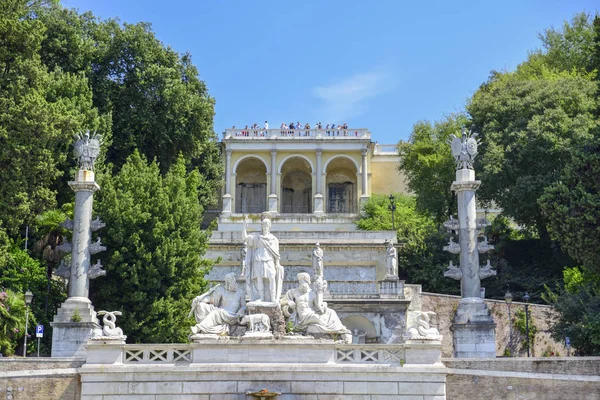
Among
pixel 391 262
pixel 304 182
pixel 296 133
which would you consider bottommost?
pixel 391 262

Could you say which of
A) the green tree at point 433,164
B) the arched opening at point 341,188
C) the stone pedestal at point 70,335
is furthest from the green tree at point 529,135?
the stone pedestal at point 70,335

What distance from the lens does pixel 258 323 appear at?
21.9 m

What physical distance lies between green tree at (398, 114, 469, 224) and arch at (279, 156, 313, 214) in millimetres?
11020

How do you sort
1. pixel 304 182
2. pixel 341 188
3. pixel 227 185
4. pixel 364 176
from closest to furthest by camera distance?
pixel 364 176
pixel 227 185
pixel 341 188
pixel 304 182

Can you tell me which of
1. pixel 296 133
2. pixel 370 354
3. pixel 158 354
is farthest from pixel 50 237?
pixel 296 133

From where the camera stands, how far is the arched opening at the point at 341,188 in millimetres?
57969

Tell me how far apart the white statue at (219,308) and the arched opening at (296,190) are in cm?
3581

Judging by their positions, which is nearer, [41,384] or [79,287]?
[41,384]

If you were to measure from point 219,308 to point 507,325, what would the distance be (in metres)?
15.4

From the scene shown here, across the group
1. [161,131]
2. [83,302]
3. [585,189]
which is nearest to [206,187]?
[161,131]

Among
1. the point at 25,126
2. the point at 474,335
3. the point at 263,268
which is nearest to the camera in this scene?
the point at 263,268

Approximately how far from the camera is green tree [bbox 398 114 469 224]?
44750mm

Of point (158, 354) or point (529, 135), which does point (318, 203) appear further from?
point (158, 354)

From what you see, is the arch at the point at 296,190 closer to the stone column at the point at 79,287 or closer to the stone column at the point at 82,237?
the stone column at the point at 82,237
